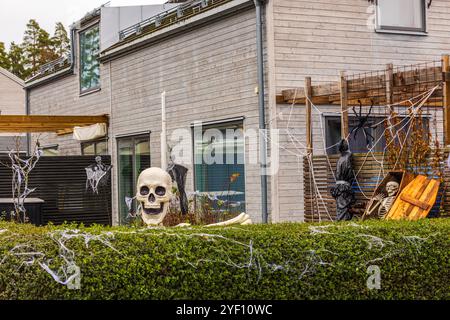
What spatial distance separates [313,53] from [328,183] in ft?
8.95

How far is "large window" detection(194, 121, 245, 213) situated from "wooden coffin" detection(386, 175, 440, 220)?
4550mm

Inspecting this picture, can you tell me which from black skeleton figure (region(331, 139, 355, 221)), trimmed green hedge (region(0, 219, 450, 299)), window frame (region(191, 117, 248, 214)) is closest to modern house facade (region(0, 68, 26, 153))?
window frame (region(191, 117, 248, 214))

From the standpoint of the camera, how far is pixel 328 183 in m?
13.0

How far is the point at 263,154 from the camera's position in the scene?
1407 centimetres

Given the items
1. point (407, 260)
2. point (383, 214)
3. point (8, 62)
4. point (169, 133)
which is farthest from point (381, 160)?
point (8, 62)

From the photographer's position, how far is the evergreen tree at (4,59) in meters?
55.6

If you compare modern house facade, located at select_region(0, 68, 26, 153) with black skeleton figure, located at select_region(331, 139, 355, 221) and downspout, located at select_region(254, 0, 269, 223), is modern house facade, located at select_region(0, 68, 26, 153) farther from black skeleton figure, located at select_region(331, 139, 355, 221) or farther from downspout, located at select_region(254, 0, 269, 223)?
black skeleton figure, located at select_region(331, 139, 355, 221)

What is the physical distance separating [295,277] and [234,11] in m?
8.53

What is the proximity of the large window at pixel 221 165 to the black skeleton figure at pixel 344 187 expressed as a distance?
297 centimetres

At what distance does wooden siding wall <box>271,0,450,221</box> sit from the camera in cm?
1391

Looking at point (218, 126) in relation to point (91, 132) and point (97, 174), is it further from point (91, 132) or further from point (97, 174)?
point (91, 132)

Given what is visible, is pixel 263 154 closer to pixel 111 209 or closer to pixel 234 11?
pixel 234 11

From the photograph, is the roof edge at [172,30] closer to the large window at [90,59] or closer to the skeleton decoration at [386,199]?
the large window at [90,59]

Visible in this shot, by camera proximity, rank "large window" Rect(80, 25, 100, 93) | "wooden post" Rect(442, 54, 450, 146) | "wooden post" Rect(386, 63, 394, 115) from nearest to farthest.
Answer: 1. "wooden post" Rect(442, 54, 450, 146)
2. "wooden post" Rect(386, 63, 394, 115)
3. "large window" Rect(80, 25, 100, 93)
